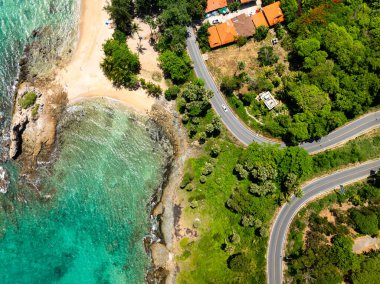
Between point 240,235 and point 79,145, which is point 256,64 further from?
point 79,145

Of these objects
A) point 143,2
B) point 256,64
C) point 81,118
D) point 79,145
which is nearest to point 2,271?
point 79,145

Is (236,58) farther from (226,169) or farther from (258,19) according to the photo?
(226,169)

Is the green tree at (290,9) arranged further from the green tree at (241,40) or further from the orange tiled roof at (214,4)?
the orange tiled roof at (214,4)

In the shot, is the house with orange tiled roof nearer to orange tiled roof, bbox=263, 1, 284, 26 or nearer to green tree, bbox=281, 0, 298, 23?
orange tiled roof, bbox=263, 1, 284, 26

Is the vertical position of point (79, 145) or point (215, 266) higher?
point (79, 145)

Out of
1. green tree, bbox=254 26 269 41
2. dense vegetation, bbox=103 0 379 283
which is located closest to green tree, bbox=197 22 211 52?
dense vegetation, bbox=103 0 379 283

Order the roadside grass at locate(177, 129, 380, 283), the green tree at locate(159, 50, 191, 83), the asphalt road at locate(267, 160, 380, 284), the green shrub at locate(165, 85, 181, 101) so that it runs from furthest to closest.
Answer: the green shrub at locate(165, 85, 181, 101) → the green tree at locate(159, 50, 191, 83) → the asphalt road at locate(267, 160, 380, 284) → the roadside grass at locate(177, 129, 380, 283)
